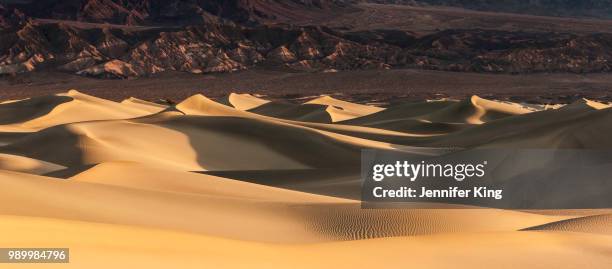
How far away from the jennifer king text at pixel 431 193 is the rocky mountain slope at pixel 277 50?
6611cm

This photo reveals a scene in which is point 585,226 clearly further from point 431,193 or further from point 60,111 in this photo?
point 60,111

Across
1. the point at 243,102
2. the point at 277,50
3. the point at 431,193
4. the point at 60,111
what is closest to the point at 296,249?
the point at 431,193

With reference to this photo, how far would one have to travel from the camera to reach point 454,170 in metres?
12.3

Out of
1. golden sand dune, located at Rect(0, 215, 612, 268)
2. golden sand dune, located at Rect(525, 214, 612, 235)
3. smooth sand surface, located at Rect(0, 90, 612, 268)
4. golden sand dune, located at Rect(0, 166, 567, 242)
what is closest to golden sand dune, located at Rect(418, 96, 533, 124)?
smooth sand surface, located at Rect(0, 90, 612, 268)

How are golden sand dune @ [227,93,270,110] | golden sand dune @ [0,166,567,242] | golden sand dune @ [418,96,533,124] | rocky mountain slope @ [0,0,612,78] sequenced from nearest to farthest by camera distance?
Result: golden sand dune @ [0,166,567,242], golden sand dune @ [418,96,533,124], golden sand dune @ [227,93,270,110], rocky mountain slope @ [0,0,612,78]

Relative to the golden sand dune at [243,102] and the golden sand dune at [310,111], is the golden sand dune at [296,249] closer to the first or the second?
the golden sand dune at [310,111]

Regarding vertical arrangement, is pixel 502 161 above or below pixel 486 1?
above

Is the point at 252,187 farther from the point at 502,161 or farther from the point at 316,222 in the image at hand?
the point at 502,161

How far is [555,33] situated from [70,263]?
96.4 m

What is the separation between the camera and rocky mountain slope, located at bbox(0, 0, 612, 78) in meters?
78.1

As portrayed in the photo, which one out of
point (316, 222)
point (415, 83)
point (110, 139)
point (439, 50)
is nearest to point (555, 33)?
point (439, 50)

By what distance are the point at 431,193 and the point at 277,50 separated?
71.8 metres

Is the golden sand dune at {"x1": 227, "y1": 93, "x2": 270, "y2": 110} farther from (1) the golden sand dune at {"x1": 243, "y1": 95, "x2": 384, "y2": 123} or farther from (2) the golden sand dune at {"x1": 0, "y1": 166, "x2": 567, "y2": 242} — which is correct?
(2) the golden sand dune at {"x1": 0, "y1": 166, "x2": 567, "y2": 242}

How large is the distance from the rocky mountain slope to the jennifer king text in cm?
6611
